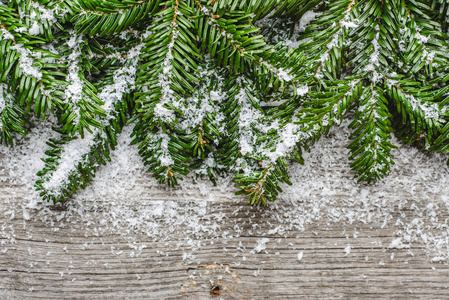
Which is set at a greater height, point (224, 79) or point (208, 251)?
point (224, 79)

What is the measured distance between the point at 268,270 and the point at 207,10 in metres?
0.51

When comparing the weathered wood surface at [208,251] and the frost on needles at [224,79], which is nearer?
the frost on needles at [224,79]

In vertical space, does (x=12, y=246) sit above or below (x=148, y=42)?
below

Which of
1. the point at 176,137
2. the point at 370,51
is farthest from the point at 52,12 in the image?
the point at 370,51

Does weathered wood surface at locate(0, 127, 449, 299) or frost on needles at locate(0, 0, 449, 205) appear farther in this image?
weathered wood surface at locate(0, 127, 449, 299)

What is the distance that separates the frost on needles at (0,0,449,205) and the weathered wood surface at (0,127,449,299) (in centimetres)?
9

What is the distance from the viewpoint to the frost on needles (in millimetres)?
544

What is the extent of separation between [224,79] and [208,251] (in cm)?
35

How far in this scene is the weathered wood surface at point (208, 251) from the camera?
2.16ft

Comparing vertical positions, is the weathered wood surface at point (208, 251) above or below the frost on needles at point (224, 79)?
below

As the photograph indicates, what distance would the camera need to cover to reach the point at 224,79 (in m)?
0.61

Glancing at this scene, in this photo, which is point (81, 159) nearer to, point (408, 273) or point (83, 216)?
point (83, 216)

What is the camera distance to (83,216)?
665 mm

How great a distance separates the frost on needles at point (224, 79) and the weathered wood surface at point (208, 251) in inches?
3.4
